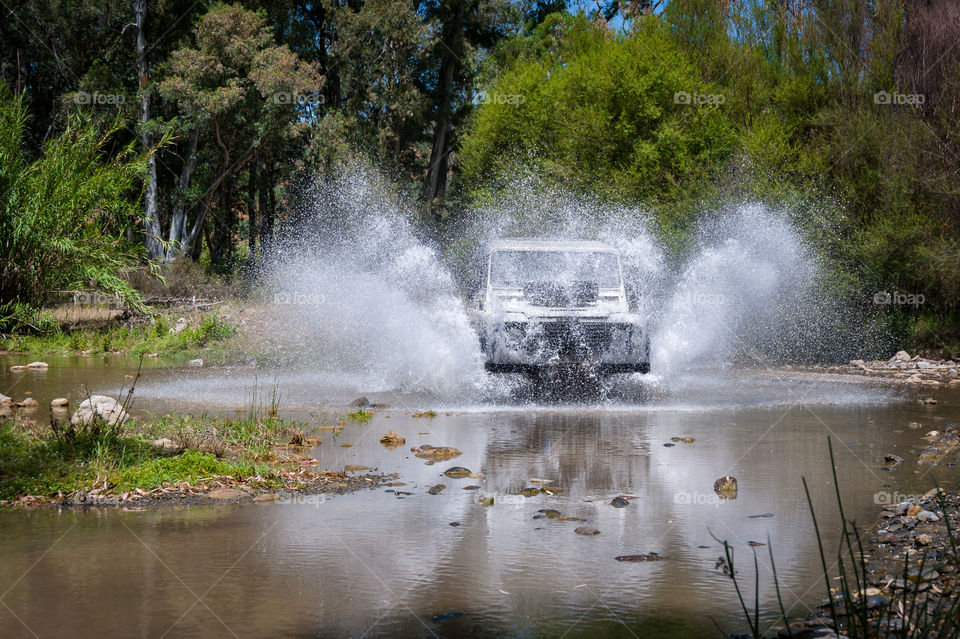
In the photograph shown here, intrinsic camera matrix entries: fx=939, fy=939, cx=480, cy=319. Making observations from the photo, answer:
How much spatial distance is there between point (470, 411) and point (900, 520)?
21.1ft

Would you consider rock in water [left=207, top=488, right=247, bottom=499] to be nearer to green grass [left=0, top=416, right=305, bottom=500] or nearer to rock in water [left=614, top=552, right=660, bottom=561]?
green grass [left=0, top=416, right=305, bottom=500]

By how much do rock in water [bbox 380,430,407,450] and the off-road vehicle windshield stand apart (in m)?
4.53

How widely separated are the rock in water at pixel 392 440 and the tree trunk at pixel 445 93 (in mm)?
39622

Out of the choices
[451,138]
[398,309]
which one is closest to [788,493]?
[398,309]

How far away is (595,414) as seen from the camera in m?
12.0

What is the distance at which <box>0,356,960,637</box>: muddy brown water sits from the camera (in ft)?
15.7

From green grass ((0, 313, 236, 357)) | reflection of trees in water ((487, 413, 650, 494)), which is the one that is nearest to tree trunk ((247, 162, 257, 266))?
green grass ((0, 313, 236, 357))

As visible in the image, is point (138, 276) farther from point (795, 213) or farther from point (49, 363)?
point (795, 213)

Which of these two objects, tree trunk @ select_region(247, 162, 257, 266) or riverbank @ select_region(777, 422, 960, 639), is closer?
riverbank @ select_region(777, 422, 960, 639)

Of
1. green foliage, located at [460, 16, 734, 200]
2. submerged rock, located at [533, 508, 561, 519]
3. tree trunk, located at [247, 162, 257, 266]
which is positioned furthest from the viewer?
tree trunk, located at [247, 162, 257, 266]

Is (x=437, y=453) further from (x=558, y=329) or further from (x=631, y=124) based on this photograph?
(x=631, y=124)

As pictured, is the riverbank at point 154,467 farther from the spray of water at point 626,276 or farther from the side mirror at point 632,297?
the side mirror at point 632,297

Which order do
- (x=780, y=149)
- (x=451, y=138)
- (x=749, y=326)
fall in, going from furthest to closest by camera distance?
1. (x=451, y=138)
2. (x=780, y=149)
3. (x=749, y=326)

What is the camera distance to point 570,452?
30.4ft
